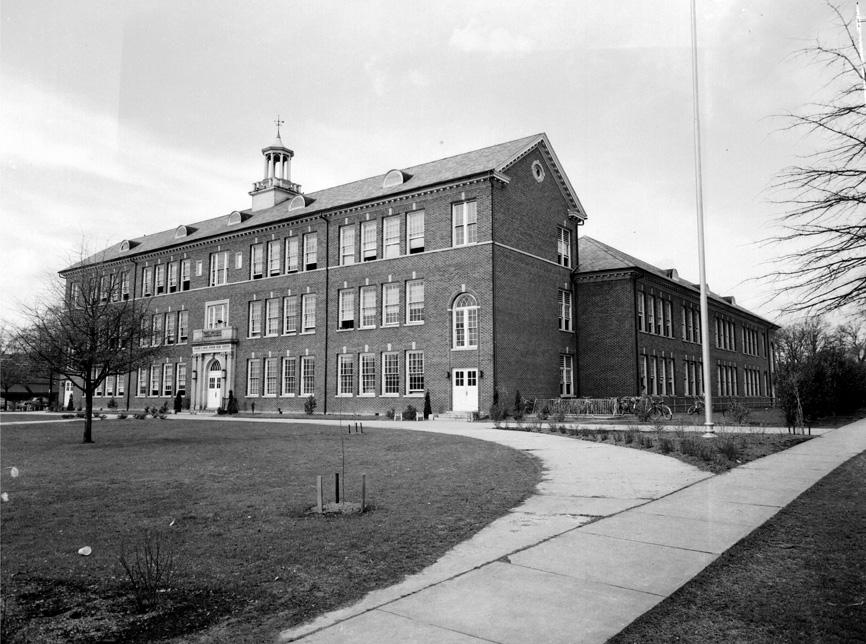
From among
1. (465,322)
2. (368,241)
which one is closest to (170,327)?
(368,241)

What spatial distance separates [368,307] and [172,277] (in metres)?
21.2

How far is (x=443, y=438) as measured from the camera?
1941cm

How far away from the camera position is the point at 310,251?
41094mm

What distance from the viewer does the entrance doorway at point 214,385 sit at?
44.9 m

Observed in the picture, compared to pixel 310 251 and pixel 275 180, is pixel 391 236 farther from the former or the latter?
pixel 275 180

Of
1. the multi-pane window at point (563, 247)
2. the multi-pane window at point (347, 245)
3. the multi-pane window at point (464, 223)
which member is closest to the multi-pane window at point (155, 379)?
the multi-pane window at point (347, 245)

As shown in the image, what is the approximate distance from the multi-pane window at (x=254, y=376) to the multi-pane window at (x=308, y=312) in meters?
4.74

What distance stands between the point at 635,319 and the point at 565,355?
463 cm

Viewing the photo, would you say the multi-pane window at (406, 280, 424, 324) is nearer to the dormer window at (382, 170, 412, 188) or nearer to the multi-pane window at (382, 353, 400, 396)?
the multi-pane window at (382, 353, 400, 396)

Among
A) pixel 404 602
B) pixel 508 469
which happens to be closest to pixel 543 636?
pixel 404 602

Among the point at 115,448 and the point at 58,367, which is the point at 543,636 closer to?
the point at 115,448

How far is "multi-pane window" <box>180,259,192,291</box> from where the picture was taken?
4919cm

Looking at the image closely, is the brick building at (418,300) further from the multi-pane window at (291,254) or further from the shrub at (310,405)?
the shrub at (310,405)

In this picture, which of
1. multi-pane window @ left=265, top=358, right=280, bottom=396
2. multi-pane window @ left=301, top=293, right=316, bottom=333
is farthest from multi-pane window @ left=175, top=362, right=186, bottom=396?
multi-pane window @ left=301, top=293, right=316, bottom=333
